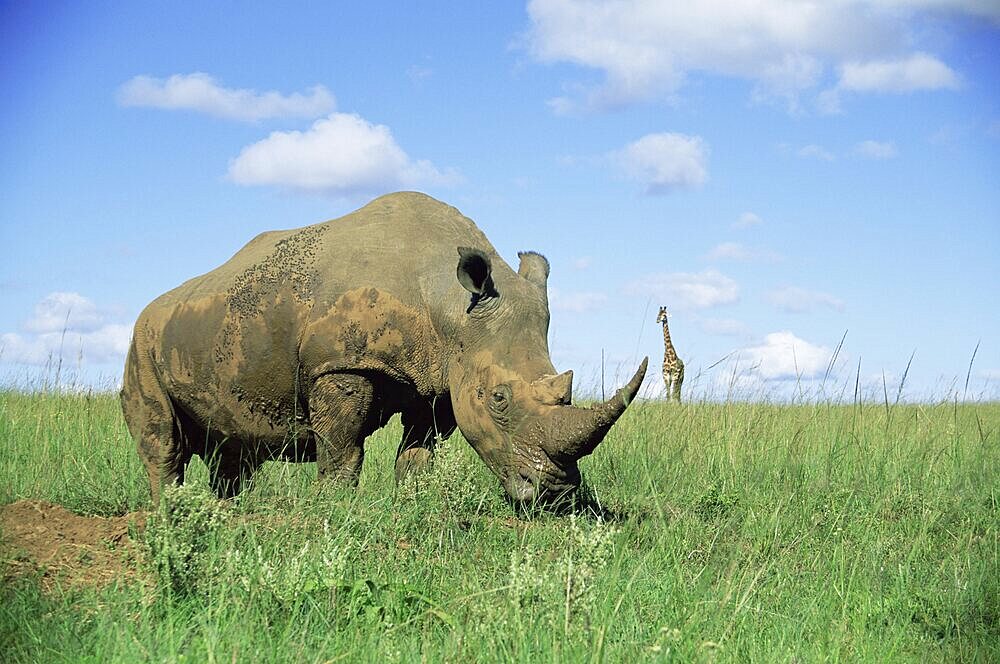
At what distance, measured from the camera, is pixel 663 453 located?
793cm

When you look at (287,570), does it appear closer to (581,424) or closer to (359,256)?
(581,424)

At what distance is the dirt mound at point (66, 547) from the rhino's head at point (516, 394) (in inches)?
74.1

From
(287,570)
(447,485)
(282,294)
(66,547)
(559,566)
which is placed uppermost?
(282,294)

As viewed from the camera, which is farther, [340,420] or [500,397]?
[340,420]

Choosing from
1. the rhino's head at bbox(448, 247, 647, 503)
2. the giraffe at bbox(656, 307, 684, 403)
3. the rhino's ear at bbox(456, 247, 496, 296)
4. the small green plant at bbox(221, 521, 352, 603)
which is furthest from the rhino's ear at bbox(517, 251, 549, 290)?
the giraffe at bbox(656, 307, 684, 403)

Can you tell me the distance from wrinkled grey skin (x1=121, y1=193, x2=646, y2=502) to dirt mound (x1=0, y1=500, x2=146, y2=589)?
1067 mm

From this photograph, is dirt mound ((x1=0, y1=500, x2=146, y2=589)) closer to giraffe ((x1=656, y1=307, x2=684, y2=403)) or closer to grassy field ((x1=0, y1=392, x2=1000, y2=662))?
grassy field ((x1=0, y1=392, x2=1000, y2=662))

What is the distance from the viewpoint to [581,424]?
5.45 metres

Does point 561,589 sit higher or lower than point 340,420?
lower

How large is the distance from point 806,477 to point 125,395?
481 cm

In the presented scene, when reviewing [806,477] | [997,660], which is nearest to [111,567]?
[997,660]

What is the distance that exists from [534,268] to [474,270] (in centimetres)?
73

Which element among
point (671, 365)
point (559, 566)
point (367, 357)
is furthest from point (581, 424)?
point (671, 365)

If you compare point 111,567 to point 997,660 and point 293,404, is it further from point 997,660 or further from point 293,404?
point 997,660
